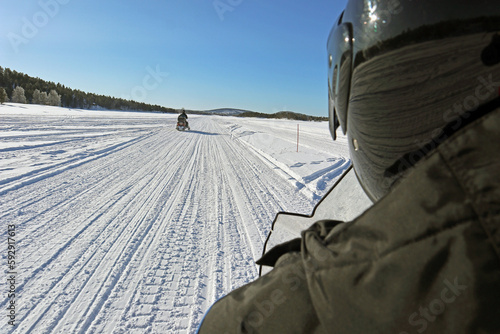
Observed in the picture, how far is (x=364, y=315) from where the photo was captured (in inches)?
19.6

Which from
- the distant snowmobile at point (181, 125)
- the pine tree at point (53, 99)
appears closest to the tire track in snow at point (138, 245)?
the distant snowmobile at point (181, 125)

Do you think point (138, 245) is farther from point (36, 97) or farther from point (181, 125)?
point (36, 97)

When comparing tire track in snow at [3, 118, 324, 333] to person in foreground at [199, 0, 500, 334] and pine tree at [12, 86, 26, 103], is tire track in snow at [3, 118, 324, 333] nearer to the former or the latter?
person in foreground at [199, 0, 500, 334]

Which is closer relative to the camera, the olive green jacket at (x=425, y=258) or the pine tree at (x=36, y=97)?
the olive green jacket at (x=425, y=258)

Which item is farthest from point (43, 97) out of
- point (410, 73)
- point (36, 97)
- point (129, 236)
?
point (410, 73)

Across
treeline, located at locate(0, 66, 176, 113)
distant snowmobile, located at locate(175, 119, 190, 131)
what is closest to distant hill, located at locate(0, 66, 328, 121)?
treeline, located at locate(0, 66, 176, 113)

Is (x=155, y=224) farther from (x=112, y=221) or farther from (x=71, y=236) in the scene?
(x=71, y=236)

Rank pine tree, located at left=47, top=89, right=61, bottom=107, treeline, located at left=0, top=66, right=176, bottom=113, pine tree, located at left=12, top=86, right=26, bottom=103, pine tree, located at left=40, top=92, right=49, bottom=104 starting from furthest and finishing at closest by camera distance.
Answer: pine tree, located at left=47, top=89, right=61, bottom=107 < pine tree, located at left=40, top=92, right=49, bottom=104 < treeline, located at left=0, top=66, right=176, bottom=113 < pine tree, located at left=12, top=86, right=26, bottom=103

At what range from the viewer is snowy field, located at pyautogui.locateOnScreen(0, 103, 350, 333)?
2.29m

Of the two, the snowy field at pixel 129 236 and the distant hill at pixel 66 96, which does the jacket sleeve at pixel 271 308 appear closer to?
the snowy field at pixel 129 236

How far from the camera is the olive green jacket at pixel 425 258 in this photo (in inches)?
17.5

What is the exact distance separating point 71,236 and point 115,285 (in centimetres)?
133

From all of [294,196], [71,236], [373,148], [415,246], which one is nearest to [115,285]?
[71,236]

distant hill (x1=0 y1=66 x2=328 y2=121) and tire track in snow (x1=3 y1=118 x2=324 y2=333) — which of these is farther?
distant hill (x1=0 y1=66 x2=328 y2=121)
